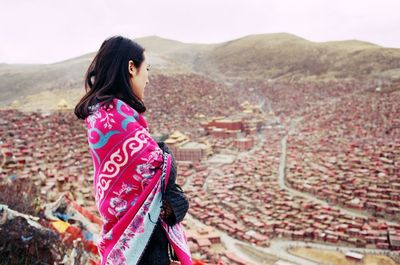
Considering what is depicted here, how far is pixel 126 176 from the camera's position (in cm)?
159

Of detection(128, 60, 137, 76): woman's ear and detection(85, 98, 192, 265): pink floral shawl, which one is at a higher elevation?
detection(128, 60, 137, 76): woman's ear

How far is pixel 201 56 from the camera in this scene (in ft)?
210

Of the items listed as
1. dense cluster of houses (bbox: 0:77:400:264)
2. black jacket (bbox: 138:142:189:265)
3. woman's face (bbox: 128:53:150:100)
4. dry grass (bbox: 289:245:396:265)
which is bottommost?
dry grass (bbox: 289:245:396:265)

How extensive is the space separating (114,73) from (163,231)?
0.69 meters

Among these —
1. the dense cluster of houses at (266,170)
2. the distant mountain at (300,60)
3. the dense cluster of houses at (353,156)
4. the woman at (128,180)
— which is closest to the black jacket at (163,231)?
the woman at (128,180)

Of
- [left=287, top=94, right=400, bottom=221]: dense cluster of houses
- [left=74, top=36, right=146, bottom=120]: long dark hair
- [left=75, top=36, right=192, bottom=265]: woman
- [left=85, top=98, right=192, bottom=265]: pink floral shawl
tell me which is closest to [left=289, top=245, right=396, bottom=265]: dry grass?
[left=287, top=94, right=400, bottom=221]: dense cluster of houses

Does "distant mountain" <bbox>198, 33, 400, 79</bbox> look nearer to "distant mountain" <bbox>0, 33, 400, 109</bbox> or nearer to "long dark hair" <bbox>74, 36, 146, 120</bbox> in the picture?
"distant mountain" <bbox>0, 33, 400, 109</bbox>

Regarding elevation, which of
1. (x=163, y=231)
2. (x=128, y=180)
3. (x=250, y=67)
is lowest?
(x=163, y=231)

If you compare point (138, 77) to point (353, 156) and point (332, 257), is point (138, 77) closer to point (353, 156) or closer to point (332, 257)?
point (332, 257)

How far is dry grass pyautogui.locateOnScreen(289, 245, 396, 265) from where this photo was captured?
8.35 meters

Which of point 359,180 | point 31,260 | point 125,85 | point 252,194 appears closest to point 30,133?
point 252,194

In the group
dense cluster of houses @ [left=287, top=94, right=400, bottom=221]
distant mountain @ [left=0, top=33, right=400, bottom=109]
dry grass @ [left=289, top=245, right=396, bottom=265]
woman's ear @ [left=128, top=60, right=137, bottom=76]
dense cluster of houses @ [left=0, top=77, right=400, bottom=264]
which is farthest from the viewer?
distant mountain @ [left=0, top=33, right=400, bottom=109]

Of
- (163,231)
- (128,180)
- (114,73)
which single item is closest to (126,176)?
(128,180)

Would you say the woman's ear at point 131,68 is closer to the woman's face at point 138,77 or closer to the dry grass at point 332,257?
the woman's face at point 138,77
